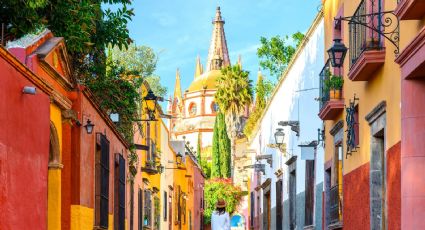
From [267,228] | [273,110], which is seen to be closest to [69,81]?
[273,110]

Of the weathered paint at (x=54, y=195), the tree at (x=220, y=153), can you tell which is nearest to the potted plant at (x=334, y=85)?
the weathered paint at (x=54, y=195)

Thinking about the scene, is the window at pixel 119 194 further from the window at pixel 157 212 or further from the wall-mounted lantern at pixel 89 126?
the window at pixel 157 212

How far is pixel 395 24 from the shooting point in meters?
12.3

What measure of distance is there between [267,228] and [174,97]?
122086 mm

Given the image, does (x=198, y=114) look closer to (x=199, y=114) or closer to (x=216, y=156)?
(x=199, y=114)

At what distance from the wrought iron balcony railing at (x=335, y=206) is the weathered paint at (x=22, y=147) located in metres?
6.55

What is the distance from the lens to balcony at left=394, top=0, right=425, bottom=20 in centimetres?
978

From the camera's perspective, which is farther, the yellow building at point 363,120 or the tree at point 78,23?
the tree at point 78,23

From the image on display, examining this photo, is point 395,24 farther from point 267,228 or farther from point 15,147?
point 267,228

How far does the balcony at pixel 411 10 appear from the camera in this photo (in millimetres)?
9781

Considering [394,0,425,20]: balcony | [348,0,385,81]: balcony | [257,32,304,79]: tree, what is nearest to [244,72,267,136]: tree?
[257,32,304,79]: tree

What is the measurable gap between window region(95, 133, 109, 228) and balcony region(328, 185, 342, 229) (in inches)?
176

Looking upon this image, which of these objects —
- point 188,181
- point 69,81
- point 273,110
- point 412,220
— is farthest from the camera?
point 188,181

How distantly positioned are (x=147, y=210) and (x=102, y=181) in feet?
41.9
